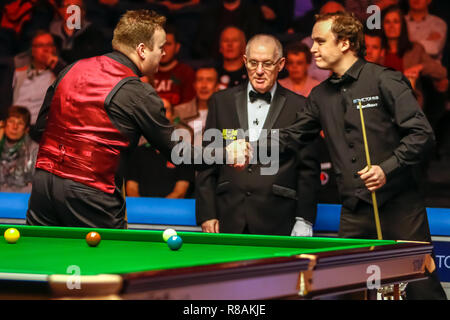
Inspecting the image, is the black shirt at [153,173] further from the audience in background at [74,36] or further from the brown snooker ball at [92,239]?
the brown snooker ball at [92,239]

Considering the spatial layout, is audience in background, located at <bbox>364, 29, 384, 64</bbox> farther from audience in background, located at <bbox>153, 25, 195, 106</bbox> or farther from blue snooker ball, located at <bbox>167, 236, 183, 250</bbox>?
blue snooker ball, located at <bbox>167, 236, 183, 250</bbox>

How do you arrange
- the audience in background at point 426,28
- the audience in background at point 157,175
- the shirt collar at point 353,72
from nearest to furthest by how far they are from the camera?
the shirt collar at point 353,72, the audience in background at point 426,28, the audience in background at point 157,175

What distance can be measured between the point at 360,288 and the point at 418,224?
1.33m

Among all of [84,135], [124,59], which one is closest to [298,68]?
[124,59]

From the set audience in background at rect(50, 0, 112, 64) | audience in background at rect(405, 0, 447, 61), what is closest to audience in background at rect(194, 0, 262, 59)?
audience in background at rect(50, 0, 112, 64)

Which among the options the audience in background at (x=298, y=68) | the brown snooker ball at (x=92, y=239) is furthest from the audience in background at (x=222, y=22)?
the brown snooker ball at (x=92, y=239)

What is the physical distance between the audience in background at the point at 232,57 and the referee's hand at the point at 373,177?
2267 mm

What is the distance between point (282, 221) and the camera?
4.26 metres

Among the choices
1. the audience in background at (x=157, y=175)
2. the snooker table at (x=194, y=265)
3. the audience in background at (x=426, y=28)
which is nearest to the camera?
the snooker table at (x=194, y=265)

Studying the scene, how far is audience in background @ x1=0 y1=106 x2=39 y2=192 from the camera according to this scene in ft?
20.0

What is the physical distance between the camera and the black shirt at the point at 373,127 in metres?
3.59

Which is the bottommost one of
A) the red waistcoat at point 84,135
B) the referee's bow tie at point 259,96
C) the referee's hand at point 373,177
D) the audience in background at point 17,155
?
the referee's hand at point 373,177
